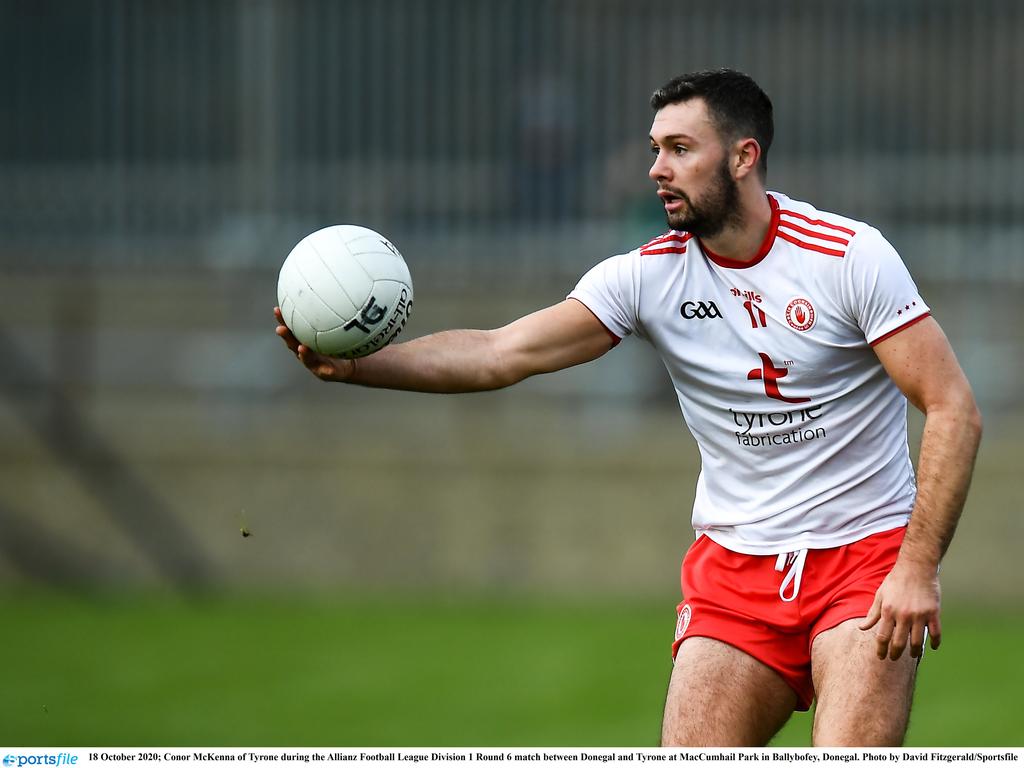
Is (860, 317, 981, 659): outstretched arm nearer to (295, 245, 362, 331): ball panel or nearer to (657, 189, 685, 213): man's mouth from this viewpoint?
(657, 189, 685, 213): man's mouth

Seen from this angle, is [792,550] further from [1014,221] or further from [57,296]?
[57,296]

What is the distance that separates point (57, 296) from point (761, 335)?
10.0 meters

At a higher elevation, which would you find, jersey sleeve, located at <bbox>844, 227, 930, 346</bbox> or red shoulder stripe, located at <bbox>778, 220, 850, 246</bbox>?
red shoulder stripe, located at <bbox>778, 220, 850, 246</bbox>

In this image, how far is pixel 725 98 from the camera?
5.87 meters

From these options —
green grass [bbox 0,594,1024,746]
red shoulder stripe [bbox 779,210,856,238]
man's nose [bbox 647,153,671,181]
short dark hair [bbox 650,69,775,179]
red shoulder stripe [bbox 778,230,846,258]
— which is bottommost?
green grass [bbox 0,594,1024,746]

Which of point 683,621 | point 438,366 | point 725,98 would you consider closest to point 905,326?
point 725,98

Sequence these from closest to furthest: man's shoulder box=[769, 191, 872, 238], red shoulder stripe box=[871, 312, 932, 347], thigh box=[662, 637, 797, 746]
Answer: red shoulder stripe box=[871, 312, 932, 347], thigh box=[662, 637, 797, 746], man's shoulder box=[769, 191, 872, 238]

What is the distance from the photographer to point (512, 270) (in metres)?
14.2

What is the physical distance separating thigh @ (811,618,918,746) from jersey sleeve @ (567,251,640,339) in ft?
4.58

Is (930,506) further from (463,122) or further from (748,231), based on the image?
(463,122)

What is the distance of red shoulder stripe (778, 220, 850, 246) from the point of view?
5.75m

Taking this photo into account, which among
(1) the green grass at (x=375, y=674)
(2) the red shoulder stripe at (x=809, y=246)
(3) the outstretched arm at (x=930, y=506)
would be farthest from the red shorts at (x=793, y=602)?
(1) the green grass at (x=375, y=674)
